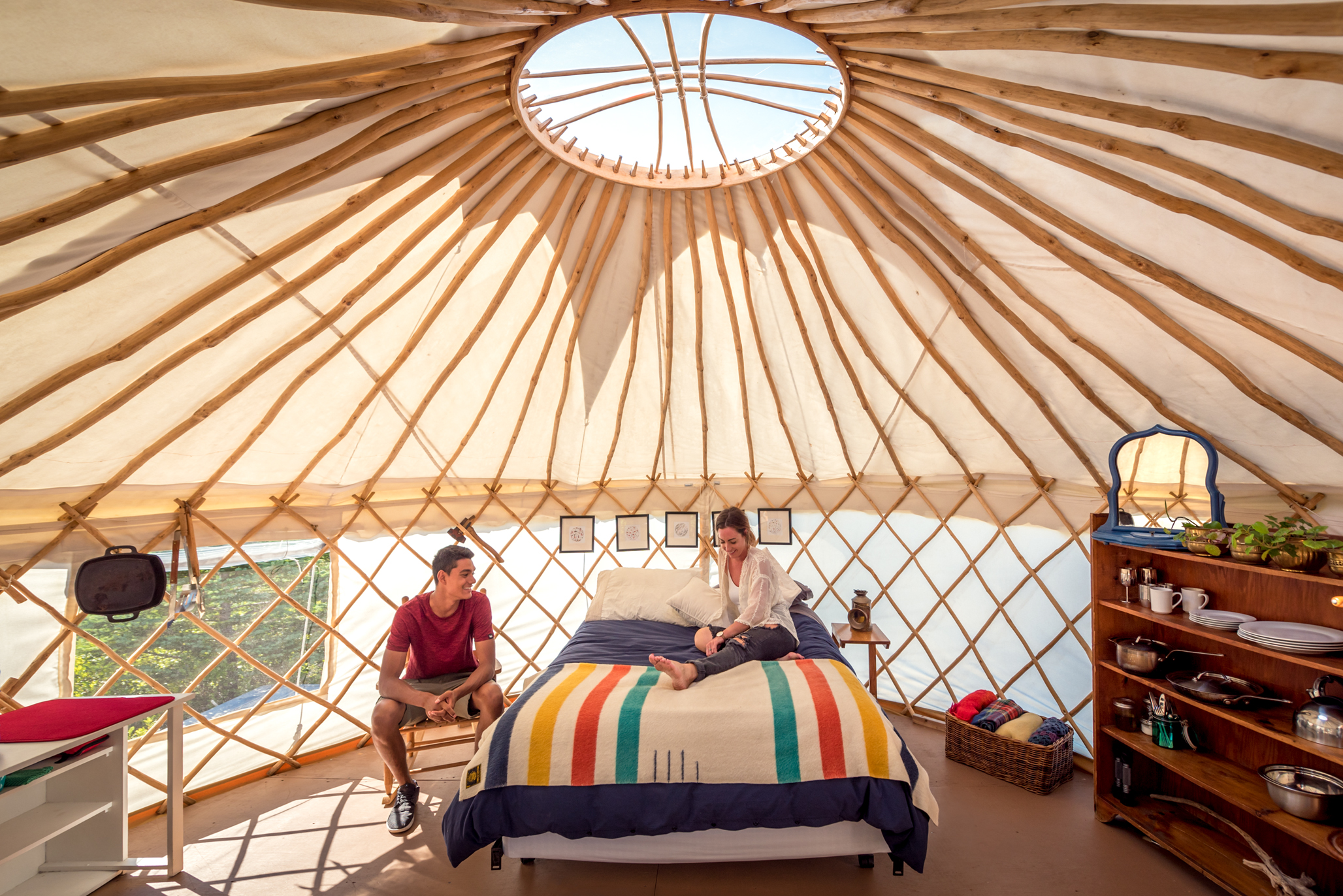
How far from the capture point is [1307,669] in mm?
2373

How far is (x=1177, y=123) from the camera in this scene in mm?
1588

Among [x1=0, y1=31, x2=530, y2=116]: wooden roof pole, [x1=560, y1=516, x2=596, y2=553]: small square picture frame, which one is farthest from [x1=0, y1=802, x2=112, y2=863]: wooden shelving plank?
[x1=560, y1=516, x2=596, y2=553]: small square picture frame

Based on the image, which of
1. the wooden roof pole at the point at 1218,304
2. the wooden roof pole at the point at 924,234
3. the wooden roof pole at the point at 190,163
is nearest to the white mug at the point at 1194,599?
the wooden roof pole at the point at 924,234

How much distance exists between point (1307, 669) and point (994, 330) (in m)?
1.64

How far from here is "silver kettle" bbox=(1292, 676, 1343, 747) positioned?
78.4 inches

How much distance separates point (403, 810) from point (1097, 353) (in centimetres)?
350

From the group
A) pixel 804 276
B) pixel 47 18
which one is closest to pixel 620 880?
pixel 804 276

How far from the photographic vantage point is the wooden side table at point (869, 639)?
12.2ft

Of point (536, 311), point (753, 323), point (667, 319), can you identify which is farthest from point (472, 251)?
point (753, 323)

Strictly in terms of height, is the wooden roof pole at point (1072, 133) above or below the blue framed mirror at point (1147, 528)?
above

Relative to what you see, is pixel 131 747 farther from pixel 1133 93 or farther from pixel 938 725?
pixel 1133 93

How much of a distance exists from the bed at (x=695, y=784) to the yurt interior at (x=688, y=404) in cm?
2

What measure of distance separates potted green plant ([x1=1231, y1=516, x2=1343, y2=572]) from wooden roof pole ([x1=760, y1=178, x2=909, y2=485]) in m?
1.68

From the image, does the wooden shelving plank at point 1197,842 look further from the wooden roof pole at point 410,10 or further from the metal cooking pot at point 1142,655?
the wooden roof pole at point 410,10
